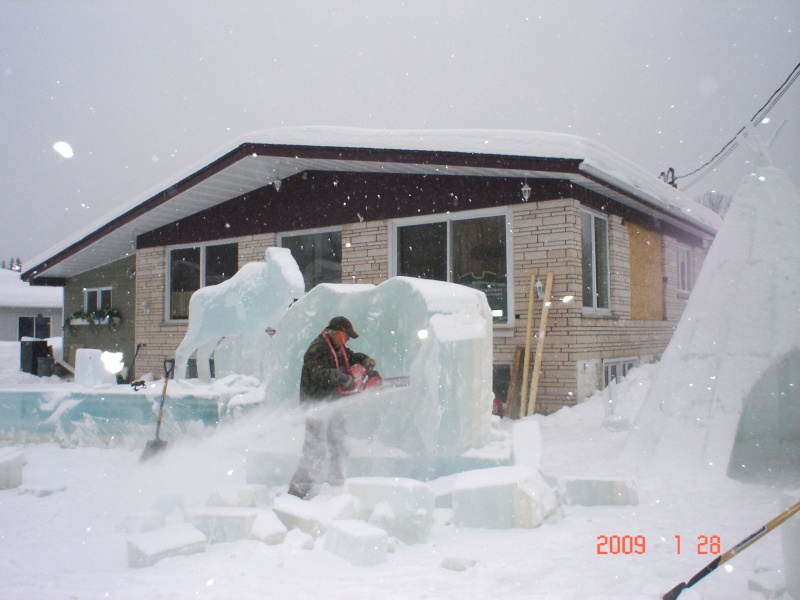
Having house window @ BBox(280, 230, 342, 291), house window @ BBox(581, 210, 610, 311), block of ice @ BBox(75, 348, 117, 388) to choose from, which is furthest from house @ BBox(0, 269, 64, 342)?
house window @ BBox(581, 210, 610, 311)

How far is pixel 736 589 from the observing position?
3.47 meters

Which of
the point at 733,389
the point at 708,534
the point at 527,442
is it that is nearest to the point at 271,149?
the point at 527,442

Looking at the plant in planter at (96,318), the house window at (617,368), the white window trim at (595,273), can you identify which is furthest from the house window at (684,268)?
the plant in planter at (96,318)

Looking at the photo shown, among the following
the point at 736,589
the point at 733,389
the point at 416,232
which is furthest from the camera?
the point at 416,232

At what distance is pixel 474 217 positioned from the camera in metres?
10.5

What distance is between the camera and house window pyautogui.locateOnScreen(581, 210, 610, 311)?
10.4m

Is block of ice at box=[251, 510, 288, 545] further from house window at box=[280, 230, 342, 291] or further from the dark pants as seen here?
house window at box=[280, 230, 342, 291]

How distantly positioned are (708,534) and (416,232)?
7.53 meters

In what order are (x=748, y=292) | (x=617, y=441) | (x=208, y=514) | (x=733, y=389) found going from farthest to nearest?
(x=617, y=441), (x=748, y=292), (x=733, y=389), (x=208, y=514)

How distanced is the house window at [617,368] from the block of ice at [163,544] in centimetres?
769

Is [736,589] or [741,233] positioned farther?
[741,233]

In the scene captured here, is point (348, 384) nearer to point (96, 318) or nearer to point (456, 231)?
point (456, 231)

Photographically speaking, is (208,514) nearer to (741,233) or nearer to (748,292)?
(748,292)

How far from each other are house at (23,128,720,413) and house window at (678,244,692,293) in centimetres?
5
